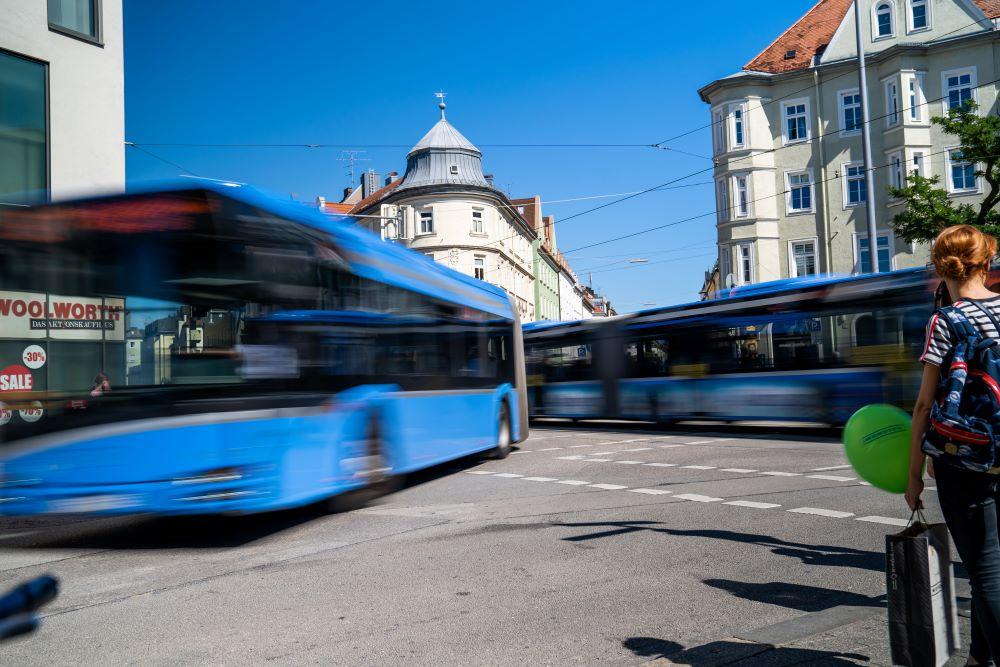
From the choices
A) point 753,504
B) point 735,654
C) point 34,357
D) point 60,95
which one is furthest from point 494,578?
point 60,95

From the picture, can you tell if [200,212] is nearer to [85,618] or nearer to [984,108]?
[85,618]

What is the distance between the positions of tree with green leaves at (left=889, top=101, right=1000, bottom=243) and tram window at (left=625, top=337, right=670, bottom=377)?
9.99 m

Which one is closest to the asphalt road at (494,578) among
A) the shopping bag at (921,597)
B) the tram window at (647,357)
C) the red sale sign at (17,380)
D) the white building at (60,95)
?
the shopping bag at (921,597)

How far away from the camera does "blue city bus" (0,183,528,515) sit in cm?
686

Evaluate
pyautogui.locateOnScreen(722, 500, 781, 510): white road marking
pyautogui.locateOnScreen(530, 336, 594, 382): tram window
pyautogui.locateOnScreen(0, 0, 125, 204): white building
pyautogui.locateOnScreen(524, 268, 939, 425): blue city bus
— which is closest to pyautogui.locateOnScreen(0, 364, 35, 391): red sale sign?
pyautogui.locateOnScreen(722, 500, 781, 510): white road marking

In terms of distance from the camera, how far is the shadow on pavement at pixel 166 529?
7859 mm

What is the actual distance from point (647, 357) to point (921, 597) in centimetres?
1717

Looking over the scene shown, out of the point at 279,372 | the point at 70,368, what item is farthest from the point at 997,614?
the point at 70,368

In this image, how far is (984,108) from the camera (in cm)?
3659

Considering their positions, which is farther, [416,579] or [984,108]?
[984,108]

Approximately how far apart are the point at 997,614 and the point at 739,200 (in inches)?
1547

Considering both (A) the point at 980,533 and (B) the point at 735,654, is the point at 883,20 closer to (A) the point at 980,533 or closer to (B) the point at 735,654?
(B) the point at 735,654

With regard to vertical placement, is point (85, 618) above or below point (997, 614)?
below

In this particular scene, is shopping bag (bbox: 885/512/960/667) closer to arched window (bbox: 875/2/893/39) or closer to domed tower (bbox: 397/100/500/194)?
arched window (bbox: 875/2/893/39)
